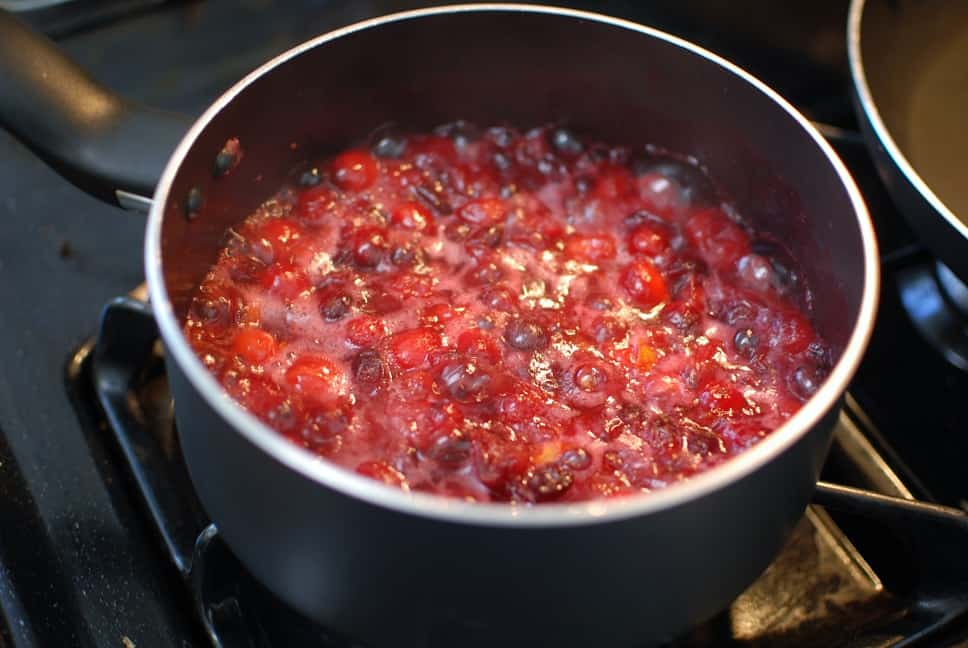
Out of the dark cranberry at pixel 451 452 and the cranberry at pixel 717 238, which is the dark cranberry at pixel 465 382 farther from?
the cranberry at pixel 717 238

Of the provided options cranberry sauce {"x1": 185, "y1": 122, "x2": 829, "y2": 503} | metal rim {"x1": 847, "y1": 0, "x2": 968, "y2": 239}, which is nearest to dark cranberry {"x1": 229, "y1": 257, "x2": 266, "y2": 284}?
cranberry sauce {"x1": 185, "y1": 122, "x2": 829, "y2": 503}

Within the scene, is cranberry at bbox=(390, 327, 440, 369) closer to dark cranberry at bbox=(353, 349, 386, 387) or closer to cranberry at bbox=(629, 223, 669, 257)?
dark cranberry at bbox=(353, 349, 386, 387)

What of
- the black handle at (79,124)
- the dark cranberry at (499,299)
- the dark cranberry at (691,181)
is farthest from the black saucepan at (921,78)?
the black handle at (79,124)

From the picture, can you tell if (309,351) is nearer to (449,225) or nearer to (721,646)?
(449,225)

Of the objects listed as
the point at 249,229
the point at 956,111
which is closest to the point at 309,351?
the point at 249,229

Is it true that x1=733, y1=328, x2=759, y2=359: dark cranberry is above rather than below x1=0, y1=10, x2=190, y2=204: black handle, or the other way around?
below

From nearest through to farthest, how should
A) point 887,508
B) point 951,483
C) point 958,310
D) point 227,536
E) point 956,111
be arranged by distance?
point 227,536
point 887,508
point 951,483
point 958,310
point 956,111
